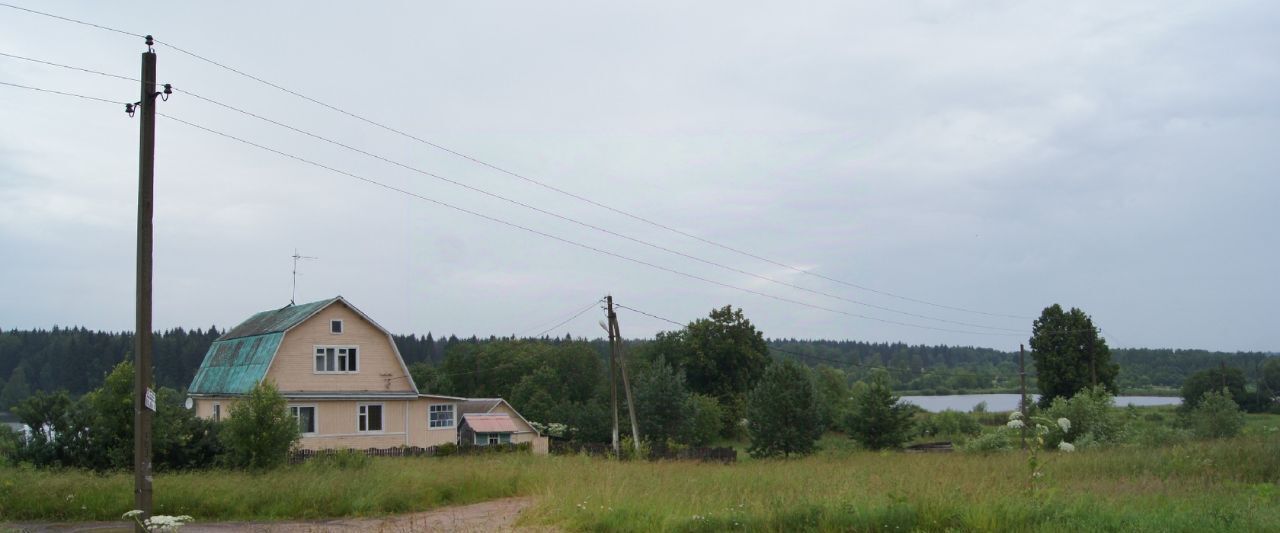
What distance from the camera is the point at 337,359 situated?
37406 millimetres

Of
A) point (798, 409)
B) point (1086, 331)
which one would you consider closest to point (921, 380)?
point (1086, 331)

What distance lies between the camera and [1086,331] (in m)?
66.1

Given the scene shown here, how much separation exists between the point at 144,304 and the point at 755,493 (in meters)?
9.55

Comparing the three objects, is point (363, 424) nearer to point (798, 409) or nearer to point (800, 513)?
point (798, 409)

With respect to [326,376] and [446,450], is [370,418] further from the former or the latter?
[446,450]

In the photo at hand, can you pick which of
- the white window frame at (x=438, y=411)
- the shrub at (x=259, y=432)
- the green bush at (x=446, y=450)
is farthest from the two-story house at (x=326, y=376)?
the shrub at (x=259, y=432)

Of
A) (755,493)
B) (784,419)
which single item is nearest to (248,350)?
(784,419)

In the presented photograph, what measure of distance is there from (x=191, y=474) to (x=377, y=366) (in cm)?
1856

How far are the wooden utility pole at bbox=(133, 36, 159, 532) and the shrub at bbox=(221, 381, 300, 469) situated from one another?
8838 millimetres

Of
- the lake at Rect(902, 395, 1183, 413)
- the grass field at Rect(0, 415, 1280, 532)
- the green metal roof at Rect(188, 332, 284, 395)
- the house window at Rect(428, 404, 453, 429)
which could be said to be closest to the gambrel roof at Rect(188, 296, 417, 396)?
the green metal roof at Rect(188, 332, 284, 395)

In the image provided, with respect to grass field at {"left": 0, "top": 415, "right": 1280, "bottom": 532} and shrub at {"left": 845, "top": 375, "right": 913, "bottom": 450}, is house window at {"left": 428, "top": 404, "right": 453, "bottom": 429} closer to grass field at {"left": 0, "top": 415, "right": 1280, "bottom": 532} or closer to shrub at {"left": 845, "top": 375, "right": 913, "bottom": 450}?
grass field at {"left": 0, "top": 415, "right": 1280, "bottom": 532}

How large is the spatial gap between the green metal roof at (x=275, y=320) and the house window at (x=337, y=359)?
1.49 meters

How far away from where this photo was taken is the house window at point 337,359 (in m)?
37.0

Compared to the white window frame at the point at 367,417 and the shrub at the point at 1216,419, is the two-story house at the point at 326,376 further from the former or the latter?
the shrub at the point at 1216,419
